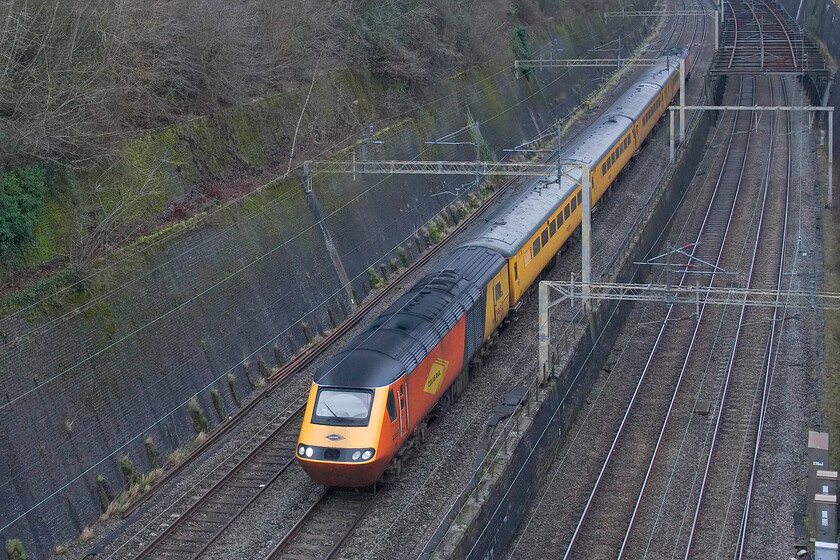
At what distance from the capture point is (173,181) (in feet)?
71.1

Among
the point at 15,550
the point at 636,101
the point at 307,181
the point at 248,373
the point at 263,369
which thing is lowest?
the point at 263,369

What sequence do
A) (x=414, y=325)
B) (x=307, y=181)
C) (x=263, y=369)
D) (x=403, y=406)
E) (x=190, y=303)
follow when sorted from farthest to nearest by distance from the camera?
1. (x=307, y=181)
2. (x=263, y=369)
3. (x=190, y=303)
4. (x=414, y=325)
5. (x=403, y=406)

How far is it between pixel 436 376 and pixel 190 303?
218 inches

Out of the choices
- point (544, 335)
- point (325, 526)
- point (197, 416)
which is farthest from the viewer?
point (544, 335)

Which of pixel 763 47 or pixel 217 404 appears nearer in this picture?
pixel 217 404

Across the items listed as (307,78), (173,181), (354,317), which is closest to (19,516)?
(173,181)

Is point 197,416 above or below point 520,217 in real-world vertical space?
below

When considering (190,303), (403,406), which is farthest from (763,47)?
(403,406)

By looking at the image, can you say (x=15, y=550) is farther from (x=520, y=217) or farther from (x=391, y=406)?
(x=520, y=217)

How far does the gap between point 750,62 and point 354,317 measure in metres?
27.2

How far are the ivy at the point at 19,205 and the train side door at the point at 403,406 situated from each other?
24.2 ft

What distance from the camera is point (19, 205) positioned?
17281 millimetres

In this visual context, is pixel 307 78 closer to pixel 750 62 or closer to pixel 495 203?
pixel 495 203

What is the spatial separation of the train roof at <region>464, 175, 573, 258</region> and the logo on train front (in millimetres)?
4903
